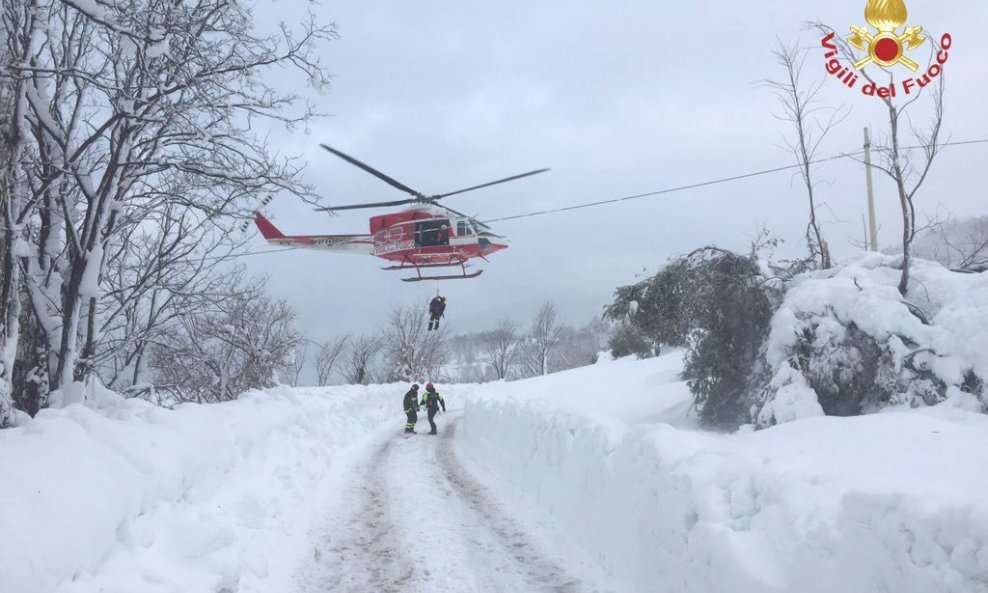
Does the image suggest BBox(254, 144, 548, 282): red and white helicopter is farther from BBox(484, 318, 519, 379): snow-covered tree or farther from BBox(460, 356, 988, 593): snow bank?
BBox(484, 318, 519, 379): snow-covered tree

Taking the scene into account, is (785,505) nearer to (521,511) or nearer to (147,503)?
(521,511)

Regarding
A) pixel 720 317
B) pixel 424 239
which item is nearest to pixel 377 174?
pixel 424 239

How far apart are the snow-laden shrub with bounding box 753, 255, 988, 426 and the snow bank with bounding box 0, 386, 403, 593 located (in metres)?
9.11

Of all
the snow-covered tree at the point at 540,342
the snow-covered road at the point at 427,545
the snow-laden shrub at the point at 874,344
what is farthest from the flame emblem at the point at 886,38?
the snow-covered tree at the point at 540,342

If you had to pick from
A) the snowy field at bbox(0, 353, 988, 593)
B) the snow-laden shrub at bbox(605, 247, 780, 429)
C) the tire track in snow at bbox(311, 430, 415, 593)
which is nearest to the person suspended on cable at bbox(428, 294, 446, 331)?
the snow-laden shrub at bbox(605, 247, 780, 429)

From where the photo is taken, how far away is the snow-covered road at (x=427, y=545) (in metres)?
6.04

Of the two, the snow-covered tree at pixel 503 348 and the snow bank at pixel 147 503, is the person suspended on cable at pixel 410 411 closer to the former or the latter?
the snow bank at pixel 147 503

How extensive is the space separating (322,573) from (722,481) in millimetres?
4197

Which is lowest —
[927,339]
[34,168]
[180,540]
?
[180,540]

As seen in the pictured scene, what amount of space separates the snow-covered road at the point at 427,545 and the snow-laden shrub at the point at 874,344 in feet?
21.0

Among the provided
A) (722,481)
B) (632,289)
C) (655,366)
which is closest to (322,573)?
(722,481)

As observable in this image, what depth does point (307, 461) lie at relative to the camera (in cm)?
1097

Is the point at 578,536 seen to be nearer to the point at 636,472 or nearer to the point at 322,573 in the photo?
the point at 636,472

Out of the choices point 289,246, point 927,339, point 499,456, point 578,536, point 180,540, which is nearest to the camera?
point 180,540
